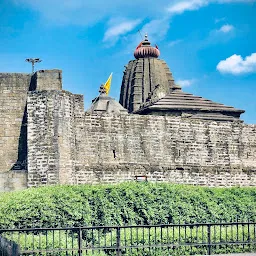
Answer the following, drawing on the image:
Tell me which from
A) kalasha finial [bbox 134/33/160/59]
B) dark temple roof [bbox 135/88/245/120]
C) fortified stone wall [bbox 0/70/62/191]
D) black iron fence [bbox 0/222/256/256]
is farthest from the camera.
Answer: kalasha finial [bbox 134/33/160/59]

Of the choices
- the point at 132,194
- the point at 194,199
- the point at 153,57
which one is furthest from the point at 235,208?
the point at 153,57

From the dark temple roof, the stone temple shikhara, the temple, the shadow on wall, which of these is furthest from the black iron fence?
the temple

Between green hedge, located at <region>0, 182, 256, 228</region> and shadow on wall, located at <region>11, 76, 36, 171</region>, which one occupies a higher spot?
shadow on wall, located at <region>11, 76, 36, 171</region>

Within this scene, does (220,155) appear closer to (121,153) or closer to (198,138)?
(198,138)

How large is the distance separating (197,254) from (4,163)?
459 inches

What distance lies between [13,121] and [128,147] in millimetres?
4788

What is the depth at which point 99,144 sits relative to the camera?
1065 inches

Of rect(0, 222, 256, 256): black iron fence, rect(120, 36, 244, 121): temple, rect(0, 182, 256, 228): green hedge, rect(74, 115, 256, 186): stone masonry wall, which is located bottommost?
rect(0, 222, 256, 256): black iron fence

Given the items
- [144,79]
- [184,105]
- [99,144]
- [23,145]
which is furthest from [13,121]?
[144,79]

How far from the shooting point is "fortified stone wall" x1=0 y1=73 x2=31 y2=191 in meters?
26.8

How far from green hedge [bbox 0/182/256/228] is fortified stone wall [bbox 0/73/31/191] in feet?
23.2

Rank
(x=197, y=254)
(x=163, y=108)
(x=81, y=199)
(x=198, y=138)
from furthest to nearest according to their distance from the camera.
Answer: (x=163, y=108) < (x=198, y=138) < (x=81, y=199) < (x=197, y=254)

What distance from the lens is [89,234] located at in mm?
17828

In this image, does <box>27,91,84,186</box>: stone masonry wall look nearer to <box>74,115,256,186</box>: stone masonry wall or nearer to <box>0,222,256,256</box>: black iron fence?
<box>74,115,256,186</box>: stone masonry wall
